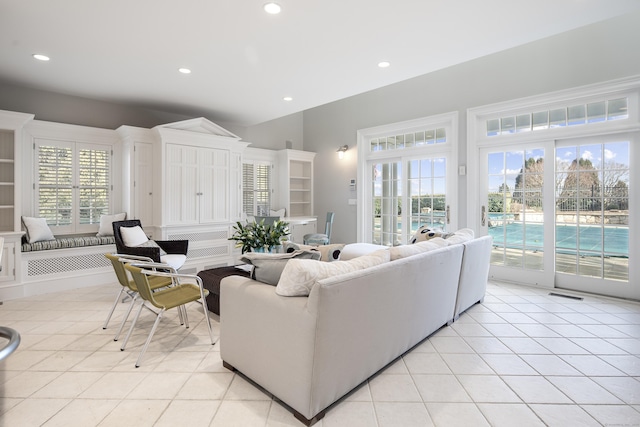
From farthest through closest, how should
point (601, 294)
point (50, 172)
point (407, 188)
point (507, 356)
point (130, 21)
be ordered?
point (407, 188) < point (50, 172) < point (601, 294) < point (130, 21) < point (507, 356)

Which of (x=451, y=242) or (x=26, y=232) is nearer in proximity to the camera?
(x=451, y=242)

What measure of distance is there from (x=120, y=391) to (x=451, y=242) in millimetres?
2694

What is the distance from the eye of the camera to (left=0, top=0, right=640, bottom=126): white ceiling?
8.12 feet

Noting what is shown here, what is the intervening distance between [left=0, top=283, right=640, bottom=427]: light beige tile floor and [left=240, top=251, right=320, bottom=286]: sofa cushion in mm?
674

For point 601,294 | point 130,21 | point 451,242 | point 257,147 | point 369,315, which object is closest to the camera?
point 369,315

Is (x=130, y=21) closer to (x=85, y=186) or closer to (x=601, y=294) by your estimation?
(x=85, y=186)

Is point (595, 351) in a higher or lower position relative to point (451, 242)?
lower

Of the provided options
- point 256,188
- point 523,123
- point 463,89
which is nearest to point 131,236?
point 256,188

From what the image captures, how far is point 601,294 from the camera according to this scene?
382 centimetres

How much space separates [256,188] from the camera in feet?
21.2

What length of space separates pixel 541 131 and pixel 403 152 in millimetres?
1942

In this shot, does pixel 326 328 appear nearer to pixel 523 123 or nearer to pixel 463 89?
pixel 523 123

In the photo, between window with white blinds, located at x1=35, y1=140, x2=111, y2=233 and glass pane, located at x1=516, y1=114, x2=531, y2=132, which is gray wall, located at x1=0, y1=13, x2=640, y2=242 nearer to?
glass pane, located at x1=516, y1=114, x2=531, y2=132

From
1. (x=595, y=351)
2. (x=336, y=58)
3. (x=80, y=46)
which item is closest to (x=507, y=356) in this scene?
(x=595, y=351)
